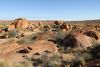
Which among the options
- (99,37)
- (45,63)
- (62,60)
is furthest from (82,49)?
(99,37)

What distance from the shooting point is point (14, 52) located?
62.8 ft

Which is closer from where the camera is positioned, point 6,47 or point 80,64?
point 80,64

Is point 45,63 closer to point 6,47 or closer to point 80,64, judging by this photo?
point 80,64

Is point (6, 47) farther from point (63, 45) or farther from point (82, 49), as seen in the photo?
point (82, 49)

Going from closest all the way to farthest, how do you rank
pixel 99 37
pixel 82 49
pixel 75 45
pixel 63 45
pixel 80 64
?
pixel 80 64, pixel 82 49, pixel 75 45, pixel 63 45, pixel 99 37

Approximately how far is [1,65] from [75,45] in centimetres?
811

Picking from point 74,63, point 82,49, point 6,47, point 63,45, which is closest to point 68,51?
point 82,49

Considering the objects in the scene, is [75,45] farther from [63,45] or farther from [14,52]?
[14,52]

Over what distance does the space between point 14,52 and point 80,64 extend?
678 cm

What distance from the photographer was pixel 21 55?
18.1 m

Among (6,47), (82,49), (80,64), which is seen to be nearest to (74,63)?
(80,64)

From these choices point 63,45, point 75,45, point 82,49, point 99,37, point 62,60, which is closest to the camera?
point 62,60

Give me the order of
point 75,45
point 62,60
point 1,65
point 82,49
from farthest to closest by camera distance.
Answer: point 75,45, point 82,49, point 62,60, point 1,65

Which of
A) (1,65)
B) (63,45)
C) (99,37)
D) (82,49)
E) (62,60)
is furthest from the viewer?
(99,37)
